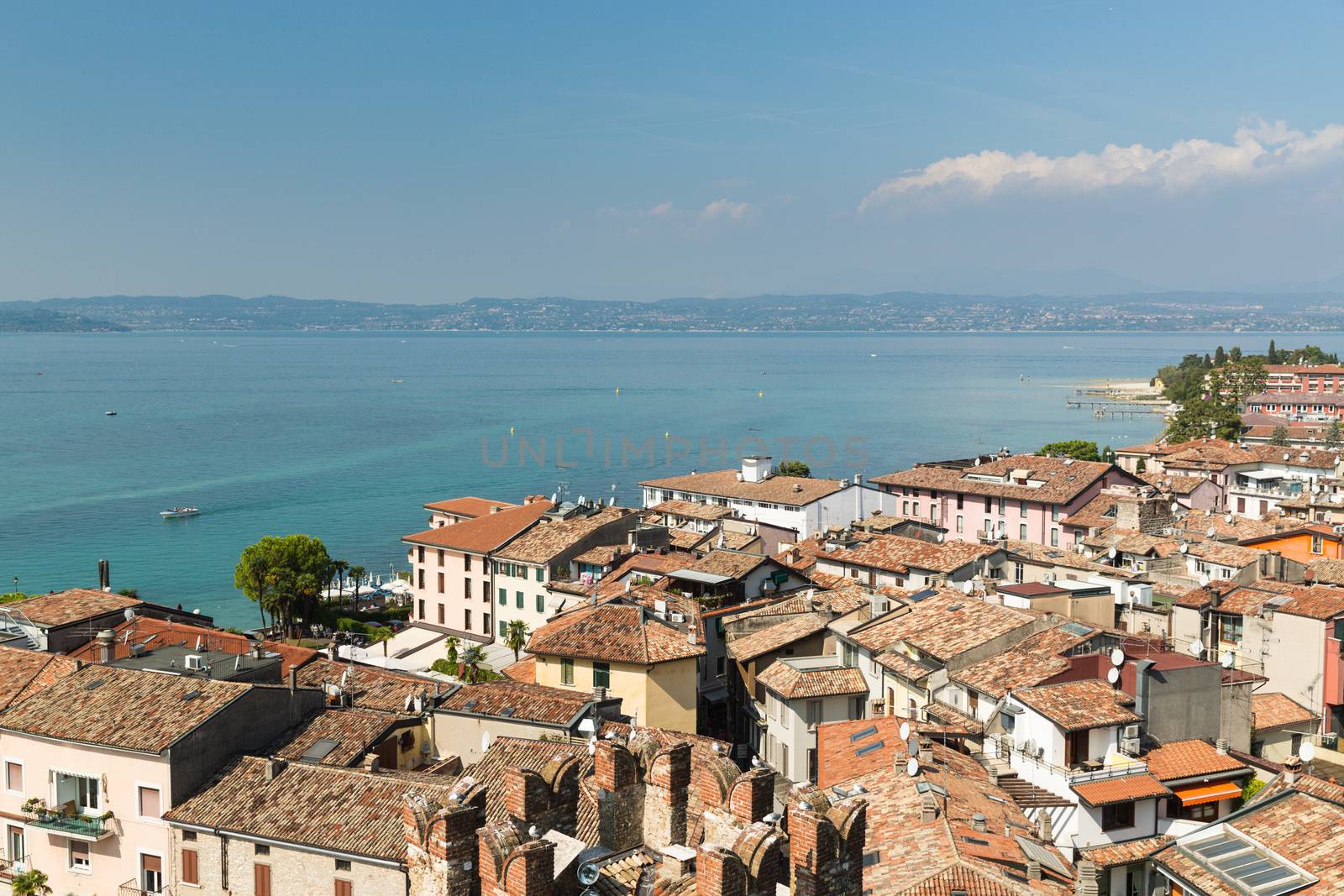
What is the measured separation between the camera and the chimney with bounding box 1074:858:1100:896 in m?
15.1

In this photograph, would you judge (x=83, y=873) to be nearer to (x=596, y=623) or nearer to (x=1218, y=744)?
(x=596, y=623)

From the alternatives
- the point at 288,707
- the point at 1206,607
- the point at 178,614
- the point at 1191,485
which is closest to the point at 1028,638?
the point at 1206,607

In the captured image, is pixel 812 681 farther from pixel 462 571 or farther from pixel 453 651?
pixel 462 571

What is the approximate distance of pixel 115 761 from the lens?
57.4ft

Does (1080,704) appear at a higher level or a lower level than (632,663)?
higher

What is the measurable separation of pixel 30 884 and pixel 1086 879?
47.0 feet

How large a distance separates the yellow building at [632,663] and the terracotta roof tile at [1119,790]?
9.00 m

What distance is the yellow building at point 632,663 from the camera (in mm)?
25484

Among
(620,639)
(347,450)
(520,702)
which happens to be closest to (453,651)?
(620,639)

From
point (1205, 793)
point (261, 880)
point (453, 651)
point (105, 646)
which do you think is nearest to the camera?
point (261, 880)

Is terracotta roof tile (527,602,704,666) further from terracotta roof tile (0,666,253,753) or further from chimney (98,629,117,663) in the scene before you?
terracotta roof tile (0,666,253,753)

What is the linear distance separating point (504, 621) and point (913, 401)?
474ft

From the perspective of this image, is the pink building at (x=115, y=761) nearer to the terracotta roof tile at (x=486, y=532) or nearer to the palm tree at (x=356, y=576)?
the terracotta roof tile at (x=486, y=532)

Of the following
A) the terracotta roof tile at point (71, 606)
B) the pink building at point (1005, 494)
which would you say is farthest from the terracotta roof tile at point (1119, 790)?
the pink building at point (1005, 494)
